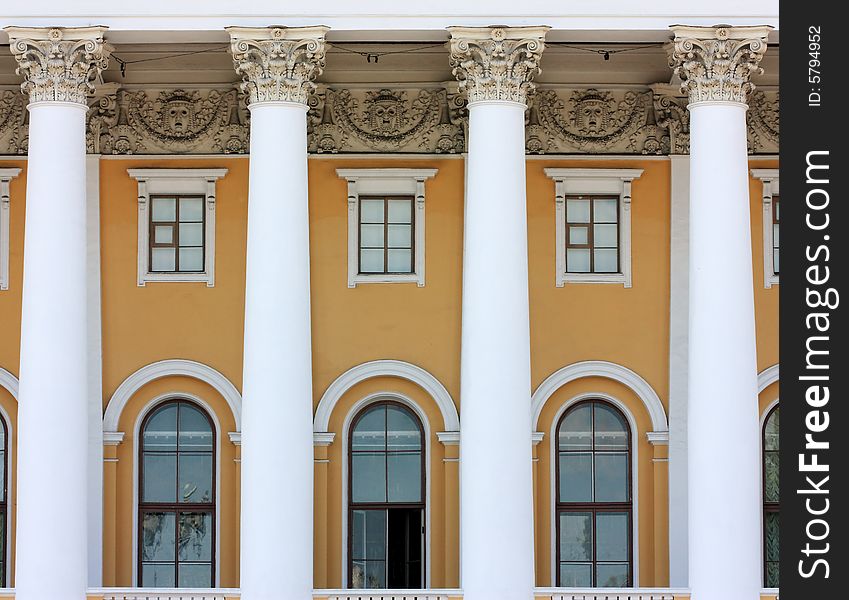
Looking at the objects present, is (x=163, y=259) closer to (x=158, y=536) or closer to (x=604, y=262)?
(x=158, y=536)

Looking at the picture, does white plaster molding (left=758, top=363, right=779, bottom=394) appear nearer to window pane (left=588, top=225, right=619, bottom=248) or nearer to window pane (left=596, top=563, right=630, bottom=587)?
window pane (left=588, top=225, right=619, bottom=248)

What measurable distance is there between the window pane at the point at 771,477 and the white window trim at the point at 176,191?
10.5 metres

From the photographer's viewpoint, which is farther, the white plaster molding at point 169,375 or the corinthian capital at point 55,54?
the white plaster molding at point 169,375

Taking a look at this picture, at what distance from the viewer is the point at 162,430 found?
32312mm

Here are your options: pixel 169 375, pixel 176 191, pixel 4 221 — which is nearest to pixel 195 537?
pixel 169 375

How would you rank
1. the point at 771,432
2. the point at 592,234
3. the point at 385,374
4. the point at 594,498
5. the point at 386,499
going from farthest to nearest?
1. the point at 771,432
2. the point at 592,234
3. the point at 594,498
4. the point at 386,499
5. the point at 385,374

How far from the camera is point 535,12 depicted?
27.7m

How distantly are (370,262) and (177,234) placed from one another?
137 inches

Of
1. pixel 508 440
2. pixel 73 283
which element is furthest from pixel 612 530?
pixel 73 283

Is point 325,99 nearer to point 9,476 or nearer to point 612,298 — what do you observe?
point 612,298

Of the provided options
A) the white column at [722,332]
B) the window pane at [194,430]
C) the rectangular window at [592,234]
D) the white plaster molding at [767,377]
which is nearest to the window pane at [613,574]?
the white plaster molding at [767,377]

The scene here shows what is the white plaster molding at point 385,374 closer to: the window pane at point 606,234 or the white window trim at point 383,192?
the white window trim at point 383,192

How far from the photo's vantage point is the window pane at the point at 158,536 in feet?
105
